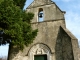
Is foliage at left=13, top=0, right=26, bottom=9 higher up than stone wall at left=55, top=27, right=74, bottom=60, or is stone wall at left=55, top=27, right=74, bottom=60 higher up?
foliage at left=13, top=0, right=26, bottom=9

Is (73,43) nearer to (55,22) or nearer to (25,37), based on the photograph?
(55,22)

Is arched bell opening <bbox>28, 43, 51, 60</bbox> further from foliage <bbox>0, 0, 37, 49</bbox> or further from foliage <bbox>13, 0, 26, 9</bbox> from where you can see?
foliage <bbox>13, 0, 26, 9</bbox>

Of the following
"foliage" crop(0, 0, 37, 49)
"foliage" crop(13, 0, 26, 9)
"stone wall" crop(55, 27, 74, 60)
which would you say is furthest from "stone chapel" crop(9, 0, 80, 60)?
"foliage" crop(0, 0, 37, 49)

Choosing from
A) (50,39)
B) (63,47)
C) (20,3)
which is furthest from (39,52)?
(20,3)

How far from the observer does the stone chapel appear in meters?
10.7

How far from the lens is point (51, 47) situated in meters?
11.6

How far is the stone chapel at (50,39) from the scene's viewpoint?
10711 millimetres

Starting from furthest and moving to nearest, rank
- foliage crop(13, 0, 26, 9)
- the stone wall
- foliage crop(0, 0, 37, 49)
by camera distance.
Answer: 1. foliage crop(13, 0, 26, 9)
2. the stone wall
3. foliage crop(0, 0, 37, 49)

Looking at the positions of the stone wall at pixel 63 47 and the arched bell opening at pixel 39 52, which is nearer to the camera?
the stone wall at pixel 63 47

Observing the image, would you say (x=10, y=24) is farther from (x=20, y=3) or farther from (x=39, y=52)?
(x=39, y=52)

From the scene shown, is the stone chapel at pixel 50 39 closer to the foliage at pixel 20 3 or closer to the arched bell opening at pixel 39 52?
the arched bell opening at pixel 39 52

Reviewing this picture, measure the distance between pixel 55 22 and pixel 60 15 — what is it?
0.89 meters

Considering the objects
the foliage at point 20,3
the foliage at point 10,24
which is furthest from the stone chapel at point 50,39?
the foliage at point 10,24

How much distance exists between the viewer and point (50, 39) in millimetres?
11938
